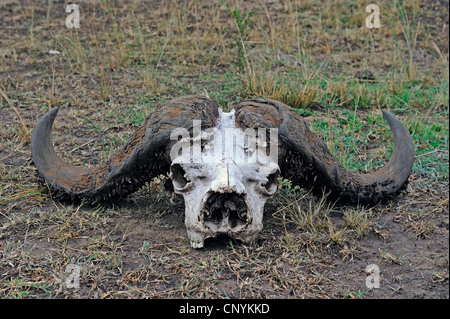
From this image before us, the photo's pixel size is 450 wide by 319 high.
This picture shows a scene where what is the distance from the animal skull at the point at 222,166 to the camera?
11.5ft

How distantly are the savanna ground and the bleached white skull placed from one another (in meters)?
0.20

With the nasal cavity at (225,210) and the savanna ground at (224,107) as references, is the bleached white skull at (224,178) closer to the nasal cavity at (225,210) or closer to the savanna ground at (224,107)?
the nasal cavity at (225,210)

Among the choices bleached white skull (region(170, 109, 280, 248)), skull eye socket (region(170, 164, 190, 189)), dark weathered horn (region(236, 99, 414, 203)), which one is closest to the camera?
bleached white skull (region(170, 109, 280, 248))

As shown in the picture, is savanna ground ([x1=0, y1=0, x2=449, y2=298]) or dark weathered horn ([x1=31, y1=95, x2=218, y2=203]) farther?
dark weathered horn ([x1=31, y1=95, x2=218, y2=203])

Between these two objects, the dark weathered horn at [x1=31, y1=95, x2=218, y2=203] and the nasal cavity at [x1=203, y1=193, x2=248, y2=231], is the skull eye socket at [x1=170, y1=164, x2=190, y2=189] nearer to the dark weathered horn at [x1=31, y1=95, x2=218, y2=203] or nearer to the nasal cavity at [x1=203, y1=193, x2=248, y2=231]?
the dark weathered horn at [x1=31, y1=95, x2=218, y2=203]

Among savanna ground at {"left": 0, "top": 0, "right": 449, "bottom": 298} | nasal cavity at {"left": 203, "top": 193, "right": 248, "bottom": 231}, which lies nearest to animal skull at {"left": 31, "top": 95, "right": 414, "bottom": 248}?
nasal cavity at {"left": 203, "top": 193, "right": 248, "bottom": 231}

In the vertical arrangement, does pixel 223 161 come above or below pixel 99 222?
above

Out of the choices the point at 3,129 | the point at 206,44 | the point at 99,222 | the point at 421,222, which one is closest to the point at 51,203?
the point at 99,222

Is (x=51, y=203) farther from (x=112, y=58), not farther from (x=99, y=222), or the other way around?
(x=112, y=58)

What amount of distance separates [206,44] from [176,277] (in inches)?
193

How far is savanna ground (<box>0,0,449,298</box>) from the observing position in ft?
11.3

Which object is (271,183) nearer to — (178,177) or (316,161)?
(316,161)

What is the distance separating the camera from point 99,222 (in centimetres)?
397

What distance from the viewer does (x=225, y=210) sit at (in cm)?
348
